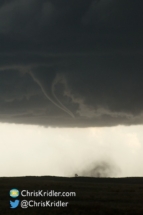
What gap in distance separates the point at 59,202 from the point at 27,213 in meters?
7.52

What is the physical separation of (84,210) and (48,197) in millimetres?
10923

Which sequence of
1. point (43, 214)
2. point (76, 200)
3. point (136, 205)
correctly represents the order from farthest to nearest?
point (76, 200) → point (136, 205) → point (43, 214)

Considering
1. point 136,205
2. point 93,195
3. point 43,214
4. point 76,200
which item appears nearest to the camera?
point 43,214

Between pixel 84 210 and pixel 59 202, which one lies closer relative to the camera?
pixel 84 210

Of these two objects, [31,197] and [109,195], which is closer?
[31,197]

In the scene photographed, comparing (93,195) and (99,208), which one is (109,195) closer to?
(93,195)

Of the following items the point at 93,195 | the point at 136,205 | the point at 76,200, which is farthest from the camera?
the point at 93,195

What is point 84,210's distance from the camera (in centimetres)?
4362

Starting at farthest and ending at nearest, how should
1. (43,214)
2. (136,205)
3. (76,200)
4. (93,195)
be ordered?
1. (93,195)
2. (76,200)
3. (136,205)
4. (43,214)

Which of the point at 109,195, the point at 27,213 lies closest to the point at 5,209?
the point at 27,213

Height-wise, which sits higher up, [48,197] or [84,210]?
[48,197]

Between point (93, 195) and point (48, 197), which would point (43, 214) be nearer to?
point (48, 197)

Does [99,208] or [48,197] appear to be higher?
[48,197]

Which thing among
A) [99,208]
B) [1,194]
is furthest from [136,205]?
[1,194]
